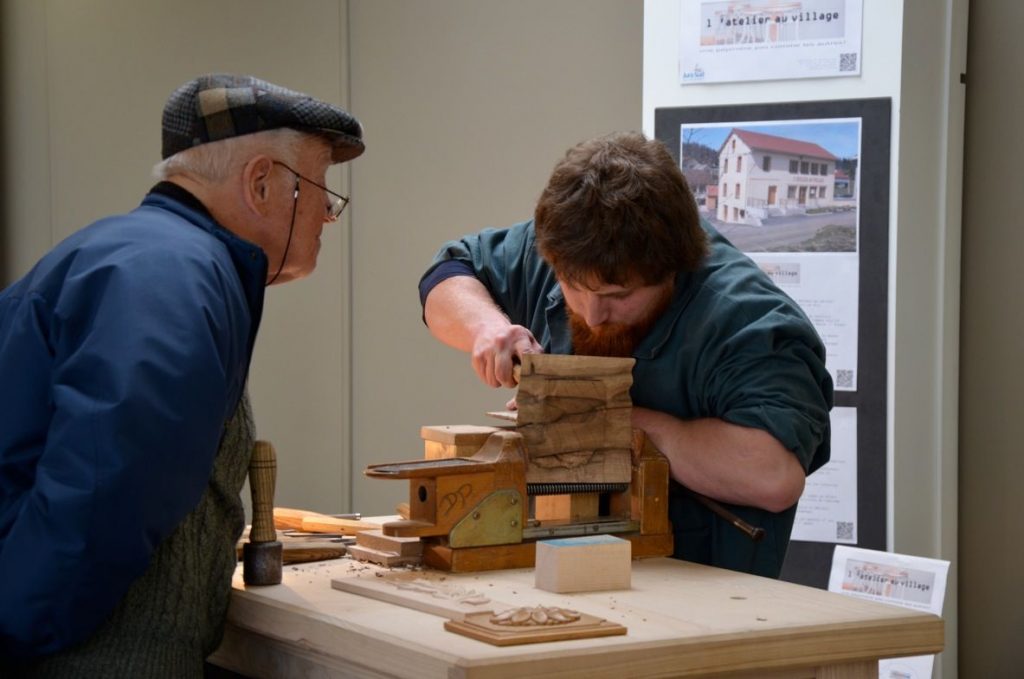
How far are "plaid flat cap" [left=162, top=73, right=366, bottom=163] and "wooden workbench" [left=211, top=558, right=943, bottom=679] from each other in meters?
0.75

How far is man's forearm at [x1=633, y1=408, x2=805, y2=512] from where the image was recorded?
2330mm

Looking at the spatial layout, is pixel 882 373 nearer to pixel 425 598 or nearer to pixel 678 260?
pixel 678 260

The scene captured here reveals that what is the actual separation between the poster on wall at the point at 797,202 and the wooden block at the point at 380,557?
1663 mm

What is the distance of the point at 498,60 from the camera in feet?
15.7

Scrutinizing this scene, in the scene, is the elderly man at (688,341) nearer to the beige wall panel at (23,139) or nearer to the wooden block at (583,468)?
the wooden block at (583,468)

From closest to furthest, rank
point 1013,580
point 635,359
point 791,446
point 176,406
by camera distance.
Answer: point 176,406, point 791,446, point 635,359, point 1013,580

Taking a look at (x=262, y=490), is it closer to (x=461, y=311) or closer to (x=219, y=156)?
(x=219, y=156)

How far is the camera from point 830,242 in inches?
144

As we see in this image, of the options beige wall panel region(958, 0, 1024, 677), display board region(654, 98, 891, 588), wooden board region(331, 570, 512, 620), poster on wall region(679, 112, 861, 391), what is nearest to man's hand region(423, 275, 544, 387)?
wooden board region(331, 570, 512, 620)

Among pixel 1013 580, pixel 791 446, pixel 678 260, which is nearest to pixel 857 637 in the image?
pixel 791 446

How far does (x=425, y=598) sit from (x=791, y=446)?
77cm

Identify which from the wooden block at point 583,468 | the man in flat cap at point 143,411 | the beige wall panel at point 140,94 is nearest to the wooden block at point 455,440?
the wooden block at point 583,468

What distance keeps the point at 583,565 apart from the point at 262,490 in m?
0.57

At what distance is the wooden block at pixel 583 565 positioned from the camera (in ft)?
6.68
